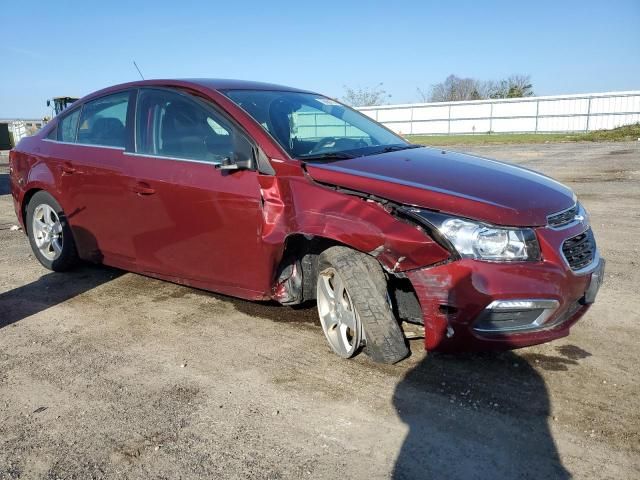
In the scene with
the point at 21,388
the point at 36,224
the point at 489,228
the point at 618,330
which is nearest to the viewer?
the point at 489,228

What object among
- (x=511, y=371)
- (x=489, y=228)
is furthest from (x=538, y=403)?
(x=489, y=228)

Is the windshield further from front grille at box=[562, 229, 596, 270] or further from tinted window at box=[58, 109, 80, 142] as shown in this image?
tinted window at box=[58, 109, 80, 142]

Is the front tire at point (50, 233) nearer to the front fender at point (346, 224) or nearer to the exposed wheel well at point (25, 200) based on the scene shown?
the exposed wheel well at point (25, 200)

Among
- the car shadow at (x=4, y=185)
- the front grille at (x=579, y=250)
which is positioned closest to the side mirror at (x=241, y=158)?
the front grille at (x=579, y=250)

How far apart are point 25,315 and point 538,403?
3.72 m

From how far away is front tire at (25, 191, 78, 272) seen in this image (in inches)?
193

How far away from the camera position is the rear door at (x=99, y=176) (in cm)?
424

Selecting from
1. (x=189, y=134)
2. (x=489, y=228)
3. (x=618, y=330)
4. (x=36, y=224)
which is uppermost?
(x=189, y=134)

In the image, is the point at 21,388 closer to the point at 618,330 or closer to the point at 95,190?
the point at 95,190

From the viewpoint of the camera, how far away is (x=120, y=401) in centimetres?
291

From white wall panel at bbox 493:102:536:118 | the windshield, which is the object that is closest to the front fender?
the windshield

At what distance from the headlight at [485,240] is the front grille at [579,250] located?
251 mm

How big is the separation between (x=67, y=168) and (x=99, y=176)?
532 millimetres

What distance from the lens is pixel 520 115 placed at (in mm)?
41125
